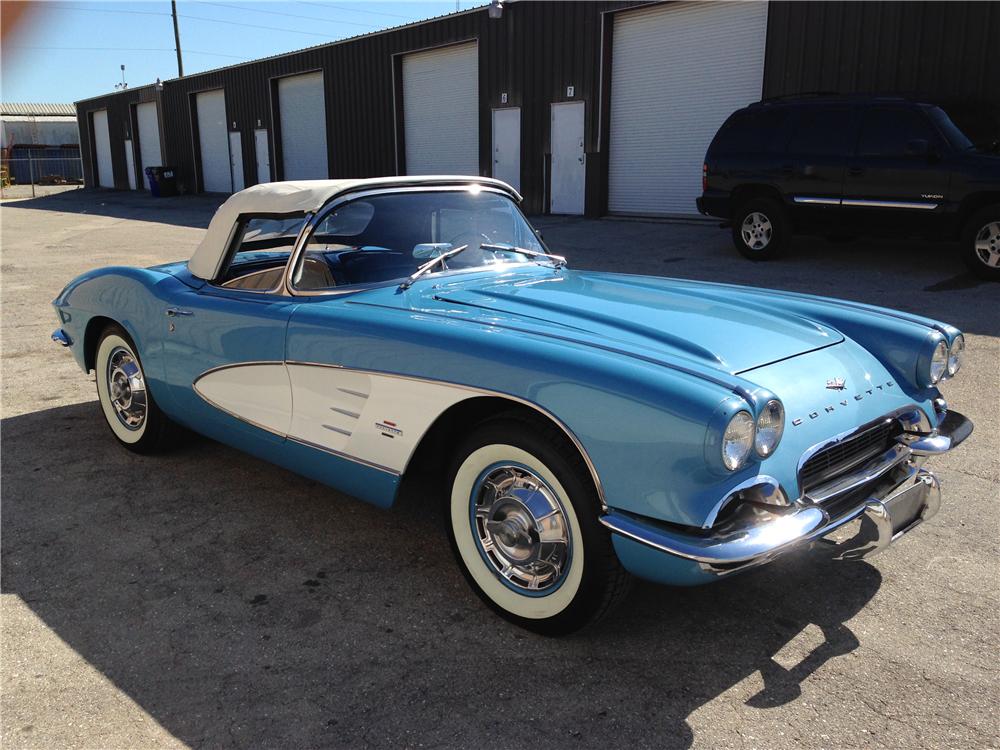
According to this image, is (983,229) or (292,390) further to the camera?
(983,229)

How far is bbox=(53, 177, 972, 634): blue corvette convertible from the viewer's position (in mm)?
2340

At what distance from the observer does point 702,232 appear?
555 inches

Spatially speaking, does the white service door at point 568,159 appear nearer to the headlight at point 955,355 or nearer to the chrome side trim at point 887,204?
the chrome side trim at point 887,204

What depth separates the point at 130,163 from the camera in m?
36.8

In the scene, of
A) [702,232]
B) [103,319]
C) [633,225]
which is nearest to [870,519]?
[103,319]

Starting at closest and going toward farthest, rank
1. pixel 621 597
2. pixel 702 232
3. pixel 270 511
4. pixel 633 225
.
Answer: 1. pixel 621 597
2. pixel 270 511
3. pixel 702 232
4. pixel 633 225

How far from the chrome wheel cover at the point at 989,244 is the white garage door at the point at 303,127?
19032 mm

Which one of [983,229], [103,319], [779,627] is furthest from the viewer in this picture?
[983,229]

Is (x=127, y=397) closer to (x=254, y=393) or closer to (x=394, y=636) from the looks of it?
(x=254, y=393)

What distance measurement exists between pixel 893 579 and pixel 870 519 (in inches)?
24.0

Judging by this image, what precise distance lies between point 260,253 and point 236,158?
2724 centimetres

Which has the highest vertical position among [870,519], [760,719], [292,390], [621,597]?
[292,390]

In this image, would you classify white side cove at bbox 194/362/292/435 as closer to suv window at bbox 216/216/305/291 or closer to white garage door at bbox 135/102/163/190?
suv window at bbox 216/216/305/291

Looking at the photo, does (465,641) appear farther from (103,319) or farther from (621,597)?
(103,319)
